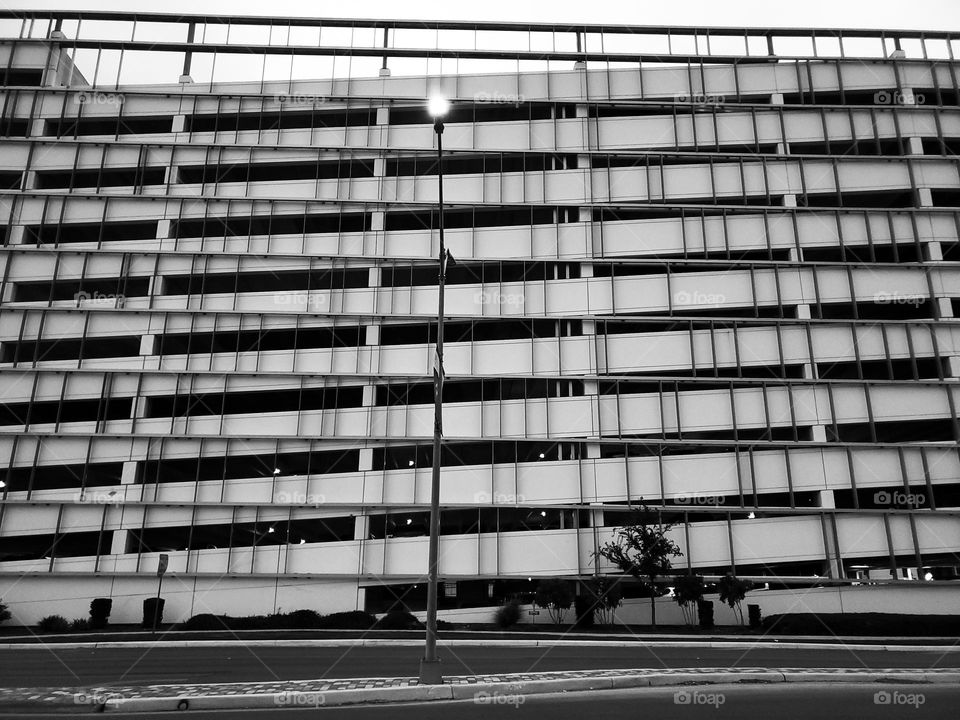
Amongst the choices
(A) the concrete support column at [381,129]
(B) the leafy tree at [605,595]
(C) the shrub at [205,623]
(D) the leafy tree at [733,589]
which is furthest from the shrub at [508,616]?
(A) the concrete support column at [381,129]

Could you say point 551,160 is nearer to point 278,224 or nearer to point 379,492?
point 278,224

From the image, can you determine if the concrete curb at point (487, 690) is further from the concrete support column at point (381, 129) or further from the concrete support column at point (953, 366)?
the concrete support column at point (381, 129)

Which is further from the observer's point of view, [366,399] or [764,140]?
[764,140]

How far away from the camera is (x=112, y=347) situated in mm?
32312

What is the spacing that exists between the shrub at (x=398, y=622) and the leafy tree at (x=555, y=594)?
15.7 ft

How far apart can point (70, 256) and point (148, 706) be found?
28.6 m

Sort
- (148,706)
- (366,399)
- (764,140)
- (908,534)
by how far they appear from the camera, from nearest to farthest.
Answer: (148,706) < (908,534) < (366,399) < (764,140)

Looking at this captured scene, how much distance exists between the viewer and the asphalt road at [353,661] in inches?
566

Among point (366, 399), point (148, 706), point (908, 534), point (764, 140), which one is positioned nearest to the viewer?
point (148, 706)

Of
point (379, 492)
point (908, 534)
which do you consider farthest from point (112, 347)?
point (908, 534)

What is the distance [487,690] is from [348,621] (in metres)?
16.5

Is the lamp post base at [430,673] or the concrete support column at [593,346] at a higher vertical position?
the concrete support column at [593,346]

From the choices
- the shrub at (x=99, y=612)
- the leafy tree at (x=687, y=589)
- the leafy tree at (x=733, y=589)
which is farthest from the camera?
the shrub at (x=99, y=612)

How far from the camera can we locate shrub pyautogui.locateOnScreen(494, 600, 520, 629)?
27.4 metres
